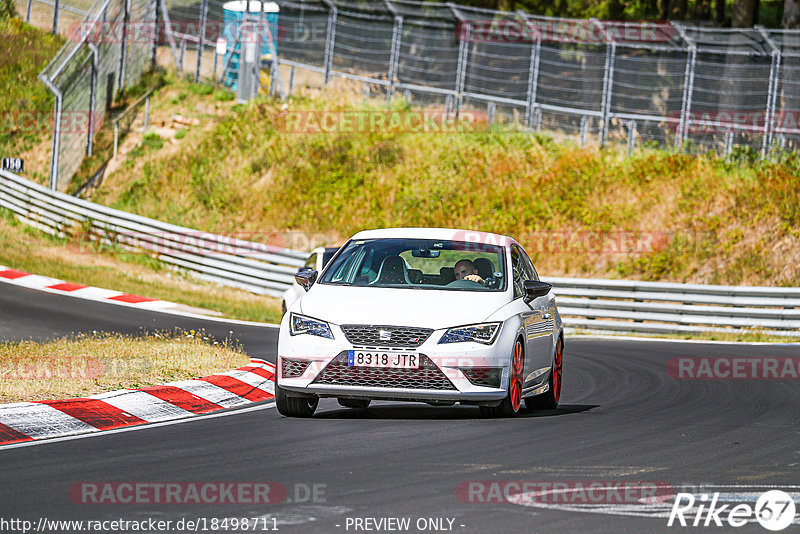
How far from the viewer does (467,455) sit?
26.4ft

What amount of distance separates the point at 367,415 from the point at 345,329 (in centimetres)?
107

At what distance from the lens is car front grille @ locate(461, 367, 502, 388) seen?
374 inches

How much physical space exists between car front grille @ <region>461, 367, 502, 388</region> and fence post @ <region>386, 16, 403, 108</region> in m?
24.3

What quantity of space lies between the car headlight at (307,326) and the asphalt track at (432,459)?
2.28ft

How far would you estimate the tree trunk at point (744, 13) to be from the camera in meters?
38.0

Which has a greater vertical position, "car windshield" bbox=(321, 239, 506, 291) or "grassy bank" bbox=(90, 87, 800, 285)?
"car windshield" bbox=(321, 239, 506, 291)

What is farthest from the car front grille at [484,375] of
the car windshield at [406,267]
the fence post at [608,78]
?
the fence post at [608,78]

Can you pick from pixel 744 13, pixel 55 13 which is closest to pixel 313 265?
pixel 744 13

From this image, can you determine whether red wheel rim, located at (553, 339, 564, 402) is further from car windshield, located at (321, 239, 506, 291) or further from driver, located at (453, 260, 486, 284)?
driver, located at (453, 260, 486, 284)

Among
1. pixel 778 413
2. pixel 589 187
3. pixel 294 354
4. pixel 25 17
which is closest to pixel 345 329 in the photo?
pixel 294 354

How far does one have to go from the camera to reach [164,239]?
95.1ft
